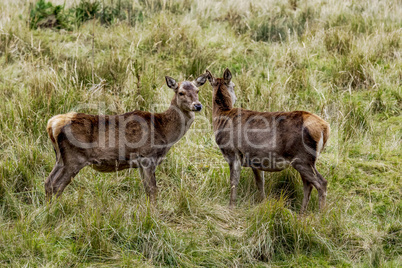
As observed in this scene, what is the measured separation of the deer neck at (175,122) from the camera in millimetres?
6641

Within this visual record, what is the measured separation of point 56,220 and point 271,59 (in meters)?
5.89

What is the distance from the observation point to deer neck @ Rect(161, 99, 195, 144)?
6.64 meters

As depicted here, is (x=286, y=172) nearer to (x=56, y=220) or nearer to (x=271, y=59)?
(x=56, y=220)

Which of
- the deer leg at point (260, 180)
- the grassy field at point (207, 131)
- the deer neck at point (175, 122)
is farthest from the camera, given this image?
the deer neck at point (175, 122)

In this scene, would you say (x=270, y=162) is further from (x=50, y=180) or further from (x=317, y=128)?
(x=50, y=180)

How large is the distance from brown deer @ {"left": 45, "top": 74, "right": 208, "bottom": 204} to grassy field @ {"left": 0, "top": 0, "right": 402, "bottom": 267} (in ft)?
1.02

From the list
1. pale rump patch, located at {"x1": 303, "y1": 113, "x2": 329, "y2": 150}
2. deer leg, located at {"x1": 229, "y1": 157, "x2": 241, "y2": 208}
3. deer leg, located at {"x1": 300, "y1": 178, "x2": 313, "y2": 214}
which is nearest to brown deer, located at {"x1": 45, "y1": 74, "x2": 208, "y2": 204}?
deer leg, located at {"x1": 229, "y1": 157, "x2": 241, "y2": 208}

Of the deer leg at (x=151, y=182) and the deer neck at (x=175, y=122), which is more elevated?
the deer neck at (x=175, y=122)

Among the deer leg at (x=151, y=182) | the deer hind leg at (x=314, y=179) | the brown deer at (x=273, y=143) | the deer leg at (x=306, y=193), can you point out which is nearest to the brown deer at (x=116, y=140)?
the deer leg at (x=151, y=182)

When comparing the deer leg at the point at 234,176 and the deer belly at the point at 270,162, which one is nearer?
the deer belly at the point at 270,162

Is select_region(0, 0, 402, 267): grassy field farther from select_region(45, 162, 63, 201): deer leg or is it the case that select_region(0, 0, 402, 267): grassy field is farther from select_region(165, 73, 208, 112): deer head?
select_region(165, 73, 208, 112): deer head

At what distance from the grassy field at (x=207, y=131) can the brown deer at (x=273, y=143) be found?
33 centimetres

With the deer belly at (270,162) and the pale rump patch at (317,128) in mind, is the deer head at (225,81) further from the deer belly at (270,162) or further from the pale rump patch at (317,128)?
the pale rump patch at (317,128)

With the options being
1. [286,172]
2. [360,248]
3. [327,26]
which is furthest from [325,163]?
[327,26]
